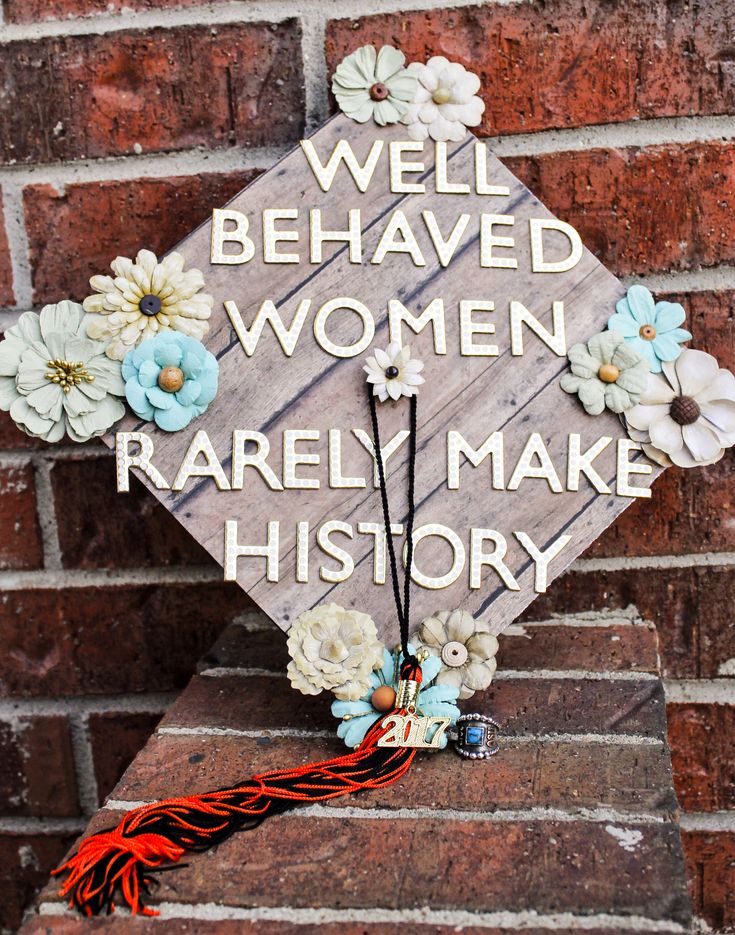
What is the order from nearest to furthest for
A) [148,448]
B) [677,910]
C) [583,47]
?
[677,910] → [148,448] → [583,47]

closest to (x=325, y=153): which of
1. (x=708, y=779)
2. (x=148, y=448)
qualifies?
(x=148, y=448)

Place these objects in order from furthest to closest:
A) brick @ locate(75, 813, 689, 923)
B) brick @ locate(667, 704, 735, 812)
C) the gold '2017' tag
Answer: brick @ locate(667, 704, 735, 812) → the gold '2017' tag → brick @ locate(75, 813, 689, 923)

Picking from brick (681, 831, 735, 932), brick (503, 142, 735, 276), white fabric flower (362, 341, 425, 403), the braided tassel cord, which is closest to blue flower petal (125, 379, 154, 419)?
white fabric flower (362, 341, 425, 403)

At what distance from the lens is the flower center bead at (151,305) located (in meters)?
0.63

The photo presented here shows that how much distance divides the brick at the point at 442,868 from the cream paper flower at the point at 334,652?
97mm

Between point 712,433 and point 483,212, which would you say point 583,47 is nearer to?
point 483,212

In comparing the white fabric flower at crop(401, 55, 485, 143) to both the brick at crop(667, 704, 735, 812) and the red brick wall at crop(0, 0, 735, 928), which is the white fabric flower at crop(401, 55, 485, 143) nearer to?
the red brick wall at crop(0, 0, 735, 928)

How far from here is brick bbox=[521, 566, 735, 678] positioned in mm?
804

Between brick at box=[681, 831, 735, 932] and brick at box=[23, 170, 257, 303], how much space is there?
72 centimetres

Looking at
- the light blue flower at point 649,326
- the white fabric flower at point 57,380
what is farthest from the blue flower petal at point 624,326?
the white fabric flower at point 57,380

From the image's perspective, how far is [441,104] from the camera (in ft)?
2.17

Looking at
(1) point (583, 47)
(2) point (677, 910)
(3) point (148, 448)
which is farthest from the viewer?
(1) point (583, 47)

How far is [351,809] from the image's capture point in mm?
541

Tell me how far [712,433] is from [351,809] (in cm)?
36
